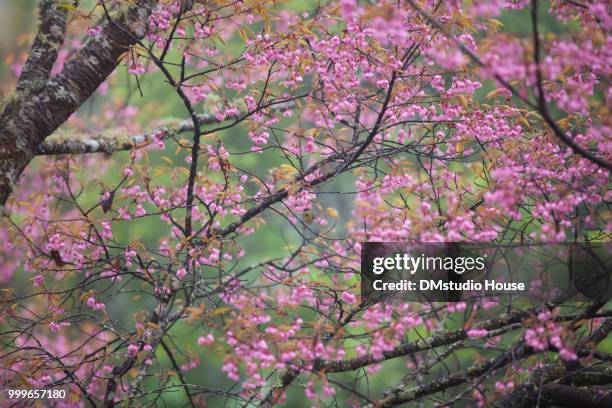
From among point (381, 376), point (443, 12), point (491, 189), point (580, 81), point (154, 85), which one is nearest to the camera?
point (580, 81)

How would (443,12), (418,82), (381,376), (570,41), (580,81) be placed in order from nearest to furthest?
(570,41) → (580,81) → (443,12) → (418,82) → (381,376)

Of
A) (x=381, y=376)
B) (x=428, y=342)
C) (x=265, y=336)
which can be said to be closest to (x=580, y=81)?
(x=428, y=342)

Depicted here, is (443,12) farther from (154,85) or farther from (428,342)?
(154,85)

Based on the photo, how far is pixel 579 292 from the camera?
336 centimetres

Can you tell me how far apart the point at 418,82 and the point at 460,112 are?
0.40 m

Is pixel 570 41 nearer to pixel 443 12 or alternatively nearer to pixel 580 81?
pixel 580 81

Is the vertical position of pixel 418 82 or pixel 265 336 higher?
pixel 418 82

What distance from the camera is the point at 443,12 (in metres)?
3.33

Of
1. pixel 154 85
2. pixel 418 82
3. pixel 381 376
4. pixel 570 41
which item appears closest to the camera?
pixel 570 41

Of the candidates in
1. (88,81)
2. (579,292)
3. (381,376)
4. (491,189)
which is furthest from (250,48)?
(381,376)

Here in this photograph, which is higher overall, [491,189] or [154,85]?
[154,85]

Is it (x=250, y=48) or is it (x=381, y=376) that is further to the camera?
(x=381, y=376)

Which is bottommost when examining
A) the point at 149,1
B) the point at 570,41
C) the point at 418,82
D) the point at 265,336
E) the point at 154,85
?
the point at 265,336

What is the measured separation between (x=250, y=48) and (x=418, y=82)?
117 cm
